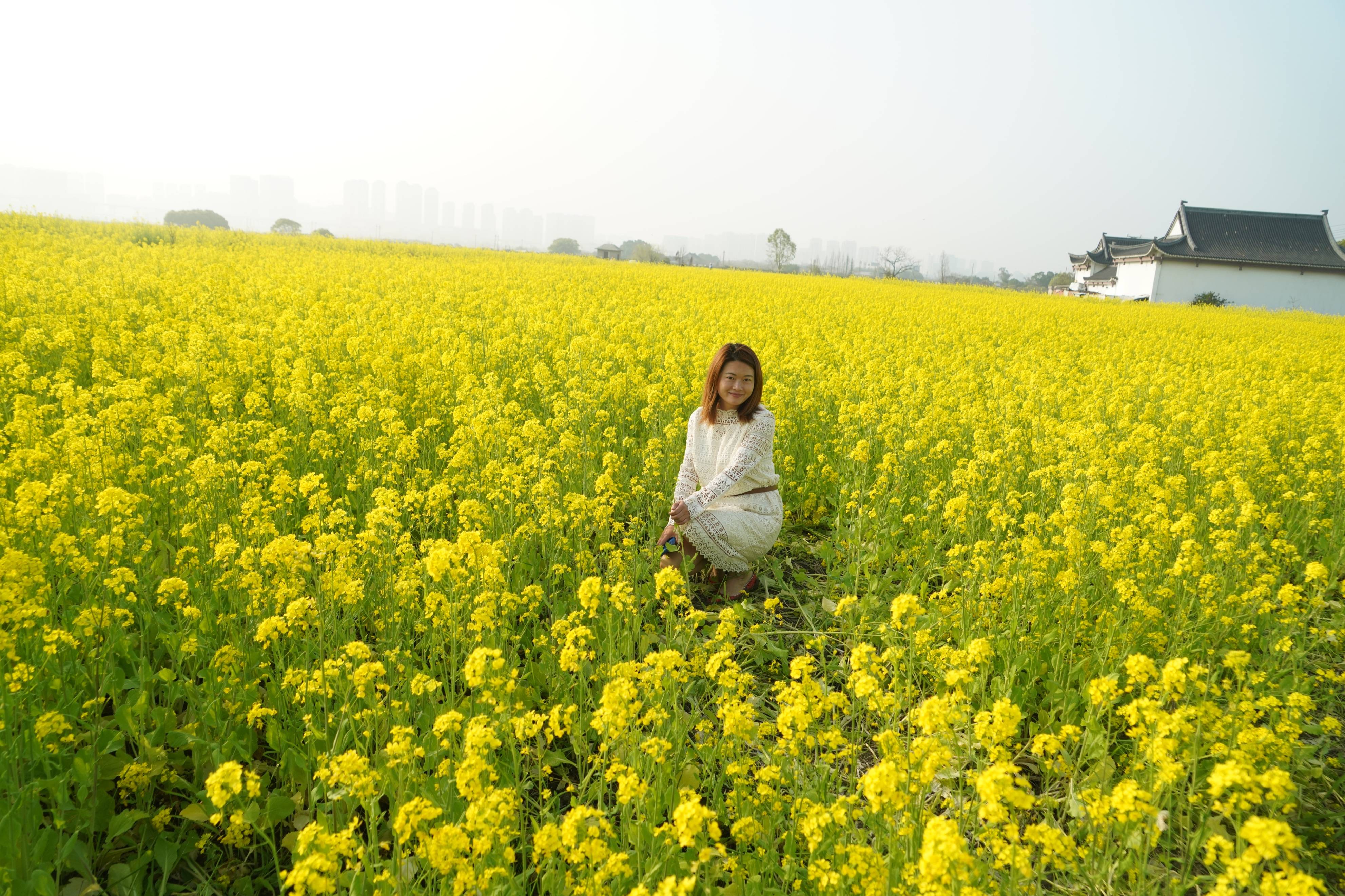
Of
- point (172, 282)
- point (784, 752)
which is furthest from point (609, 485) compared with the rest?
point (172, 282)

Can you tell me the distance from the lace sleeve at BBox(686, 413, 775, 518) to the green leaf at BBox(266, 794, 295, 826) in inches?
93.5

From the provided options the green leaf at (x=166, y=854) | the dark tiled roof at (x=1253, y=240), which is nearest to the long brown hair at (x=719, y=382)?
the green leaf at (x=166, y=854)

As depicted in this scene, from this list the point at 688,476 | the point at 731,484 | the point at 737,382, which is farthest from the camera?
the point at 688,476

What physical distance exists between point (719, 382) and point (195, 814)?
326cm

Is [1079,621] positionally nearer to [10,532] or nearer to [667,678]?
[667,678]

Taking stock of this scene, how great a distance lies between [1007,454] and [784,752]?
4.24 meters

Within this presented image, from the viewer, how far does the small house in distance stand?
43.6 meters

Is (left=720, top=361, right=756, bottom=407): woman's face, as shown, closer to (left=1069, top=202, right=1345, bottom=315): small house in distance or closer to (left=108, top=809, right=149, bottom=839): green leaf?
(left=108, top=809, right=149, bottom=839): green leaf

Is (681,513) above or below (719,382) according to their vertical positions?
below

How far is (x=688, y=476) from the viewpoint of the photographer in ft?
15.4

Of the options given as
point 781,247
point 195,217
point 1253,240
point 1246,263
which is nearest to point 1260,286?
point 1246,263

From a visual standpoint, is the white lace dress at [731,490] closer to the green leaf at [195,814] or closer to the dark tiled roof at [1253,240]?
the green leaf at [195,814]

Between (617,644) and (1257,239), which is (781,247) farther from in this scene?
(617,644)

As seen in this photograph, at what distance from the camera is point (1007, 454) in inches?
231
